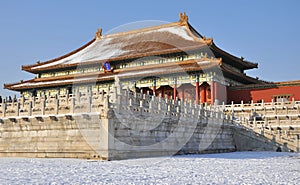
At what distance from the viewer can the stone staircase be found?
81.2ft

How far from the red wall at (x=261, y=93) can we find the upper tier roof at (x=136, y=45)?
5.36 meters

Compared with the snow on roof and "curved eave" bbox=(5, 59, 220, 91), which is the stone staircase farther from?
the snow on roof

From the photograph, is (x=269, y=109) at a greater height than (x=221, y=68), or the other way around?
(x=221, y=68)

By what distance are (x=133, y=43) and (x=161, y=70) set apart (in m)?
8.47

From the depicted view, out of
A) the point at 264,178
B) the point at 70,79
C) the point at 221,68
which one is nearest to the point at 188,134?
the point at 264,178

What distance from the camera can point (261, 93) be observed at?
34844 mm

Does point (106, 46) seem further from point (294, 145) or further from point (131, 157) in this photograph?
point (131, 157)

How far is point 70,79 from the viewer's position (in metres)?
43.2

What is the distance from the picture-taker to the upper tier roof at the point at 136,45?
39531mm

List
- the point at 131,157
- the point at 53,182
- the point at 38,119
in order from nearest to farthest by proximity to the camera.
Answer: the point at 53,182
the point at 131,157
the point at 38,119

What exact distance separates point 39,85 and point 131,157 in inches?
1159

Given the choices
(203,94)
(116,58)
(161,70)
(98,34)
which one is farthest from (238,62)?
(98,34)

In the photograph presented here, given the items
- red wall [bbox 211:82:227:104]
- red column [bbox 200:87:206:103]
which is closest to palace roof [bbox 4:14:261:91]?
red wall [bbox 211:82:227:104]

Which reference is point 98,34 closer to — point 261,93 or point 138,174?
point 261,93
